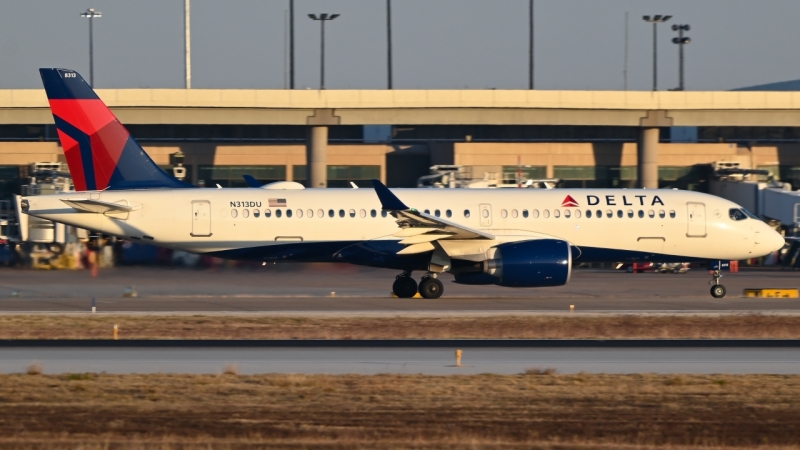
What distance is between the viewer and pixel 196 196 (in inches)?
1141

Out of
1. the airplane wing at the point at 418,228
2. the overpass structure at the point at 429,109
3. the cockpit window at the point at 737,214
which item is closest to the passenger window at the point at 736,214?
the cockpit window at the point at 737,214

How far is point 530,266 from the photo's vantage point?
27359mm

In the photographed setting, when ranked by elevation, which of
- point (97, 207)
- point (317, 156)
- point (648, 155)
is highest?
point (648, 155)

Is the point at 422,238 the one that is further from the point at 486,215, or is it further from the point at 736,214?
the point at 736,214

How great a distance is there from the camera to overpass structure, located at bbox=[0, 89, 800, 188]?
2062 inches

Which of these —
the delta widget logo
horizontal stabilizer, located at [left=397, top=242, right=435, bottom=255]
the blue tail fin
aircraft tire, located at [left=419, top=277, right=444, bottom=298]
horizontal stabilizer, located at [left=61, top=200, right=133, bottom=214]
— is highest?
the blue tail fin

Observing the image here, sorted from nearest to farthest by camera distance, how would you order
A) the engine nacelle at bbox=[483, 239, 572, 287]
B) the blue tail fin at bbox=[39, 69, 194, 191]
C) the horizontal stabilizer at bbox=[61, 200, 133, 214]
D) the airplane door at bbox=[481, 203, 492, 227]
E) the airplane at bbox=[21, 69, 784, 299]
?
the engine nacelle at bbox=[483, 239, 572, 287]
the horizontal stabilizer at bbox=[61, 200, 133, 214]
the airplane at bbox=[21, 69, 784, 299]
the blue tail fin at bbox=[39, 69, 194, 191]
the airplane door at bbox=[481, 203, 492, 227]

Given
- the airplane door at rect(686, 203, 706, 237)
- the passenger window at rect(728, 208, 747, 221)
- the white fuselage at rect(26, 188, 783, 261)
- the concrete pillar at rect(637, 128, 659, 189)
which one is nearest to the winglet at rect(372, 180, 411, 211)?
the white fuselage at rect(26, 188, 783, 261)

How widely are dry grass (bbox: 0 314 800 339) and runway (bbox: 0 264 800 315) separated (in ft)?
7.03

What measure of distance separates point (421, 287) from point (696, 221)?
28.1 ft

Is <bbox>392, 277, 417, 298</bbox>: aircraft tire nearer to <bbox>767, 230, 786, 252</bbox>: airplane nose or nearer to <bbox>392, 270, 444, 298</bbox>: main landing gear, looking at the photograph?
<bbox>392, 270, 444, 298</bbox>: main landing gear

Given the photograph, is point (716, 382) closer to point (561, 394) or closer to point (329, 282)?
point (561, 394)

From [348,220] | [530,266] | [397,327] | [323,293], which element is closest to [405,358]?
[397,327]

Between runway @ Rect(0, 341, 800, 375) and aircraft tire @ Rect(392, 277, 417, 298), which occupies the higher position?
aircraft tire @ Rect(392, 277, 417, 298)
